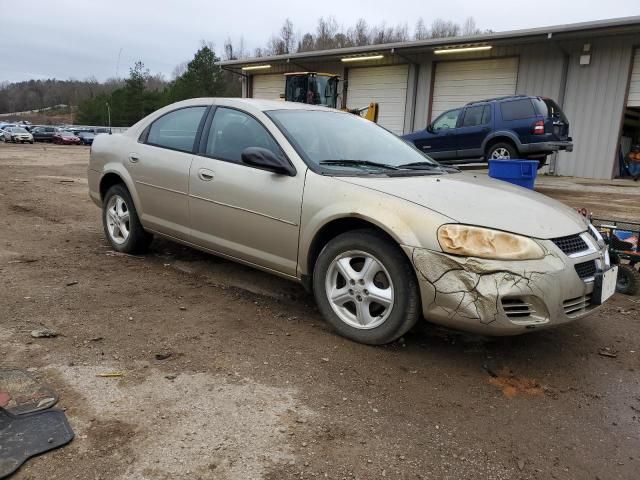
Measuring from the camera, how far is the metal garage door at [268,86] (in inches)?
977

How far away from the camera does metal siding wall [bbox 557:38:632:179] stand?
51.0 ft

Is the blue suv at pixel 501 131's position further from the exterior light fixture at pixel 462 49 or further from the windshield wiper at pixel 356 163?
the windshield wiper at pixel 356 163

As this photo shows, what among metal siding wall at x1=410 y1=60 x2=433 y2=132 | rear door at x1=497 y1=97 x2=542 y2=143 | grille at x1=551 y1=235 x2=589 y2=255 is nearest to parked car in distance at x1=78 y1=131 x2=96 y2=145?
metal siding wall at x1=410 y1=60 x2=433 y2=132

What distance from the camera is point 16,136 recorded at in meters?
Result: 42.5

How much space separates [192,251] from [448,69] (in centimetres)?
1620

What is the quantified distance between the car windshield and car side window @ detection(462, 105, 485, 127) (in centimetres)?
861

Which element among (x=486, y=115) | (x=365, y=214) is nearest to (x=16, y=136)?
(x=486, y=115)

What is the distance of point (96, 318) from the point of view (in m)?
3.59

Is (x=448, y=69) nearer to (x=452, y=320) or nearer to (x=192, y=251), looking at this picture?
(x=192, y=251)

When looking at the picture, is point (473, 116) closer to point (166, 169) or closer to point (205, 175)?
point (166, 169)

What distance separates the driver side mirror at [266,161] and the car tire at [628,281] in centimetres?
294

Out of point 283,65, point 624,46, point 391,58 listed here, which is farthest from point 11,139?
point 624,46

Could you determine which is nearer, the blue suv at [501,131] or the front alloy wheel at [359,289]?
the front alloy wheel at [359,289]

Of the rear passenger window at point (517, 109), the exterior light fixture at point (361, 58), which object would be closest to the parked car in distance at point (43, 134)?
the exterior light fixture at point (361, 58)
